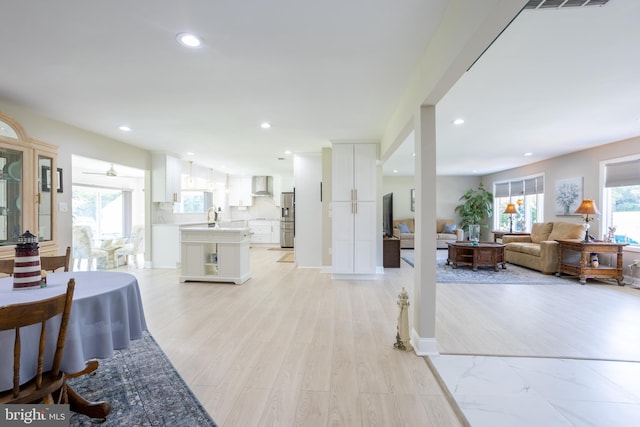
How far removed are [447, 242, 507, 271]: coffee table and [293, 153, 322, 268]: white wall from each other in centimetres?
292

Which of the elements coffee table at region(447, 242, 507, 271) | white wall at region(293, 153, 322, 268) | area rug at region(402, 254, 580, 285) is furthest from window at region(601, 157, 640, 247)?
white wall at region(293, 153, 322, 268)

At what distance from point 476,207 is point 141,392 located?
9.70m

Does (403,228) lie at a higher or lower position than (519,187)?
lower

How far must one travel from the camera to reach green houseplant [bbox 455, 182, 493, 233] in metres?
9.24

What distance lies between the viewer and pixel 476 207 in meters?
9.27

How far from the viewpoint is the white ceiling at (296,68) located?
6.04 feet

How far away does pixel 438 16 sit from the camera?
1.85 metres

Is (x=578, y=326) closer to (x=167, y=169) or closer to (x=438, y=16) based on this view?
(x=438, y=16)

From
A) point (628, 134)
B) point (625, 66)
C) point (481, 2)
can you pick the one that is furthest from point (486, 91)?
point (628, 134)

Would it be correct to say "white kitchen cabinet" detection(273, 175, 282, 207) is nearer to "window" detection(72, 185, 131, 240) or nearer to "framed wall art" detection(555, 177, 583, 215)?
"window" detection(72, 185, 131, 240)

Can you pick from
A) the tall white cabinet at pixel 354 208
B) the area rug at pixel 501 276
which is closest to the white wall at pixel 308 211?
the tall white cabinet at pixel 354 208

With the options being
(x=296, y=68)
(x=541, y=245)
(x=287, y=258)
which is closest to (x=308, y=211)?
(x=287, y=258)

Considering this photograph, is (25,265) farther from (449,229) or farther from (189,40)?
(449,229)

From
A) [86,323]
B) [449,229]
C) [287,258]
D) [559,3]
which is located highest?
[559,3]
